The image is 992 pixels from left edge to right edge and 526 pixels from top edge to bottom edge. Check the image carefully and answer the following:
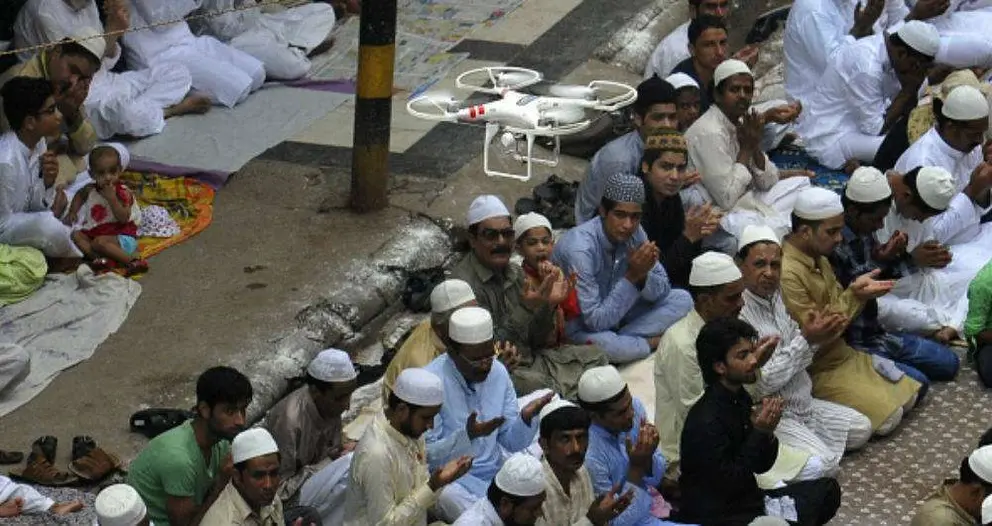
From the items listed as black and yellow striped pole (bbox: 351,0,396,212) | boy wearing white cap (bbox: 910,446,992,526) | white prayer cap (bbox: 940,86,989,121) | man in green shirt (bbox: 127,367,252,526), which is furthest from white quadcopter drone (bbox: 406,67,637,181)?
boy wearing white cap (bbox: 910,446,992,526)

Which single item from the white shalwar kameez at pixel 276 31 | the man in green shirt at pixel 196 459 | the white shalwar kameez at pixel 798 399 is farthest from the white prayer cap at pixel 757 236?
the white shalwar kameez at pixel 276 31

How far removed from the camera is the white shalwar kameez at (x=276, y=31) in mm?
12422

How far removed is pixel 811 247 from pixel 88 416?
3311mm

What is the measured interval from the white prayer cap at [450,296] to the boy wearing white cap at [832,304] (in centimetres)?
163

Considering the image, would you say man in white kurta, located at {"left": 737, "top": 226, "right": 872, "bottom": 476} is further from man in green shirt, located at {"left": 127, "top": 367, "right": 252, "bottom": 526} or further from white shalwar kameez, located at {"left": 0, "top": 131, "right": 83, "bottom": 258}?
white shalwar kameez, located at {"left": 0, "top": 131, "right": 83, "bottom": 258}

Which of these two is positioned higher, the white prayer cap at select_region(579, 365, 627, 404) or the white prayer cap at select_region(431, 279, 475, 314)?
the white prayer cap at select_region(431, 279, 475, 314)

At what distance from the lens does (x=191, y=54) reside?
12078mm

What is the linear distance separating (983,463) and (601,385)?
1460mm

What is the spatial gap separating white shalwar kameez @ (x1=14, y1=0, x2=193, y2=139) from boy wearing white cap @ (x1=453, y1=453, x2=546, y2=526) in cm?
452

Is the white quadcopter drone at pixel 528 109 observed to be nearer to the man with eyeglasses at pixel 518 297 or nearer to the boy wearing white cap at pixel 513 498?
the man with eyeglasses at pixel 518 297

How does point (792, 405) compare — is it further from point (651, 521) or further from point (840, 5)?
point (840, 5)

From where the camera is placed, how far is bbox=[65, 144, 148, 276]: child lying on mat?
391 inches

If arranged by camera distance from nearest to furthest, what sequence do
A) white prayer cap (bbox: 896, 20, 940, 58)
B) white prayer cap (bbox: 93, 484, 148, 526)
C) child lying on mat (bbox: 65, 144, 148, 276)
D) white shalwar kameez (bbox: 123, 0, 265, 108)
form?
white prayer cap (bbox: 93, 484, 148, 526)
child lying on mat (bbox: 65, 144, 148, 276)
white prayer cap (bbox: 896, 20, 940, 58)
white shalwar kameez (bbox: 123, 0, 265, 108)

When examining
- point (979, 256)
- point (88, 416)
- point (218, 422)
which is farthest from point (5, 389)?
point (979, 256)
